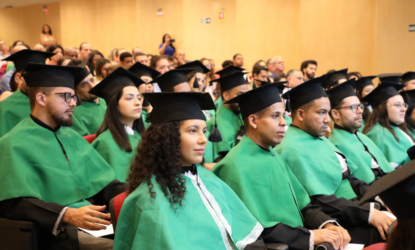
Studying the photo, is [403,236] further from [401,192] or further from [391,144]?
[391,144]

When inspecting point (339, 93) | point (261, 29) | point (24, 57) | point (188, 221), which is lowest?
point (188, 221)

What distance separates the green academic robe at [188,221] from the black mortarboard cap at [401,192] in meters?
1.02

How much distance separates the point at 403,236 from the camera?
1.38 metres

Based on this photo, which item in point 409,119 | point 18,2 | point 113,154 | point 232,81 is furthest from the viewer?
point 18,2

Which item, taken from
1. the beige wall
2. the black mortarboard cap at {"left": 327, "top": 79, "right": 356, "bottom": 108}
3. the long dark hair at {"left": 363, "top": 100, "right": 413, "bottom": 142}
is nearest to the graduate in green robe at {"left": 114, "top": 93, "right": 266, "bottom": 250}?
the black mortarboard cap at {"left": 327, "top": 79, "right": 356, "bottom": 108}

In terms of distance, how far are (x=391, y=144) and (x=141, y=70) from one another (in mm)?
3222

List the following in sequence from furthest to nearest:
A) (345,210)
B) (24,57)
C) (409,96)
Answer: (409,96) → (24,57) → (345,210)

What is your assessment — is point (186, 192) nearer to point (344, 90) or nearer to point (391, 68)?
point (344, 90)

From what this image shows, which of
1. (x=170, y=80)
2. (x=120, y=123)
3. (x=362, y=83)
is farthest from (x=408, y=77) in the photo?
(x=120, y=123)

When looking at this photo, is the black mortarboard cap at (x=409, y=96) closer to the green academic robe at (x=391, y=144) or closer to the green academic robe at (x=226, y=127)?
the green academic robe at (x=391, y=144)

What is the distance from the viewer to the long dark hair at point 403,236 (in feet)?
4.43

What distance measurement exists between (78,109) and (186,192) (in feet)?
10.7

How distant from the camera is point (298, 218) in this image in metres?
2.98

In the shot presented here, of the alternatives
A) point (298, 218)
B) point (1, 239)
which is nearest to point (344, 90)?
point (298, 218)
